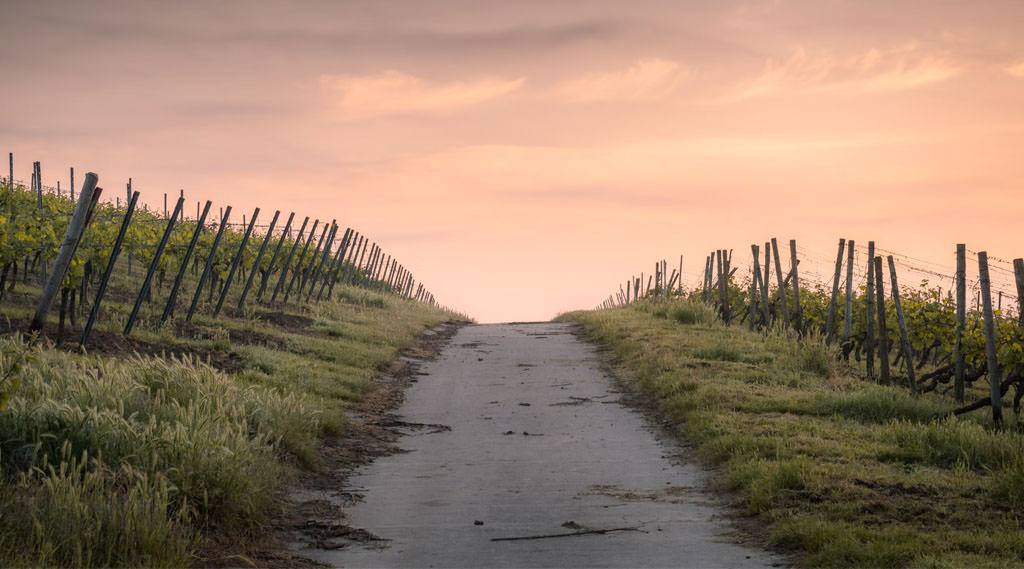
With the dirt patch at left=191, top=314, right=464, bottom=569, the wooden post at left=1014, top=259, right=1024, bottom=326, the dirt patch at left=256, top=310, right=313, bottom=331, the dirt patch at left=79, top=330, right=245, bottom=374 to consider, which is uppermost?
the wooden post at left=1014, top=259, right=1024, bottom=326

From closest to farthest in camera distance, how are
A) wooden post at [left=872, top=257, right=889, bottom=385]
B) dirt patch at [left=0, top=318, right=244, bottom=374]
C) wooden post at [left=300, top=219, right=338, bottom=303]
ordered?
dirt patch at [left=0, top=318, right=244, bottom=374] < wooden post at [left=872, top=257, right=889, bottom=385] < wooden post at [left=300, top=219, right=338, bottom=303]

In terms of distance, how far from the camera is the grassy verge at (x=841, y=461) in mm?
6758

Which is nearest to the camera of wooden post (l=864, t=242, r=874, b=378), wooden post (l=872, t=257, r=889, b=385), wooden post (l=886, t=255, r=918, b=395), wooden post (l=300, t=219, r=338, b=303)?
wooden post (l=886, t=255, r=918, b=395)

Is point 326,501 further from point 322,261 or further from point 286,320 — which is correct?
point 322,261

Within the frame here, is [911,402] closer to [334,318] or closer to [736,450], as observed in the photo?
[736,450]

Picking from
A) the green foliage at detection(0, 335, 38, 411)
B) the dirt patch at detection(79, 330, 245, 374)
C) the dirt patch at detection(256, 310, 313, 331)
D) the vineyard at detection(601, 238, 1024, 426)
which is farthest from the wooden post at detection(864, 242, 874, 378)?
the green foliage at detection(0, 335, 38, 411)

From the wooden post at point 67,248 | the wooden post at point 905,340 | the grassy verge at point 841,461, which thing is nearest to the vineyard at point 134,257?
the wooden post at point 67,248

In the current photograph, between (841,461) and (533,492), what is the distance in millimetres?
2969

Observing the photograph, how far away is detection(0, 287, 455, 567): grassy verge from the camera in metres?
5.89

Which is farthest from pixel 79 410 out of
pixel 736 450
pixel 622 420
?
pixel 622 420

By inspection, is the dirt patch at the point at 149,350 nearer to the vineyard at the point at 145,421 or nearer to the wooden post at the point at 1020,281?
the vineyard at the point at 145,421

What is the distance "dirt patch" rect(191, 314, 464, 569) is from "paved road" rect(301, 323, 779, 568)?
176 mm

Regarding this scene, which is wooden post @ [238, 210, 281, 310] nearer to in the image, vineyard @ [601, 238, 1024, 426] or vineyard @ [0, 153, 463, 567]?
vineyard @ [0, 153, 463, 567]

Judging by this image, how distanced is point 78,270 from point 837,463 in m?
12.4
